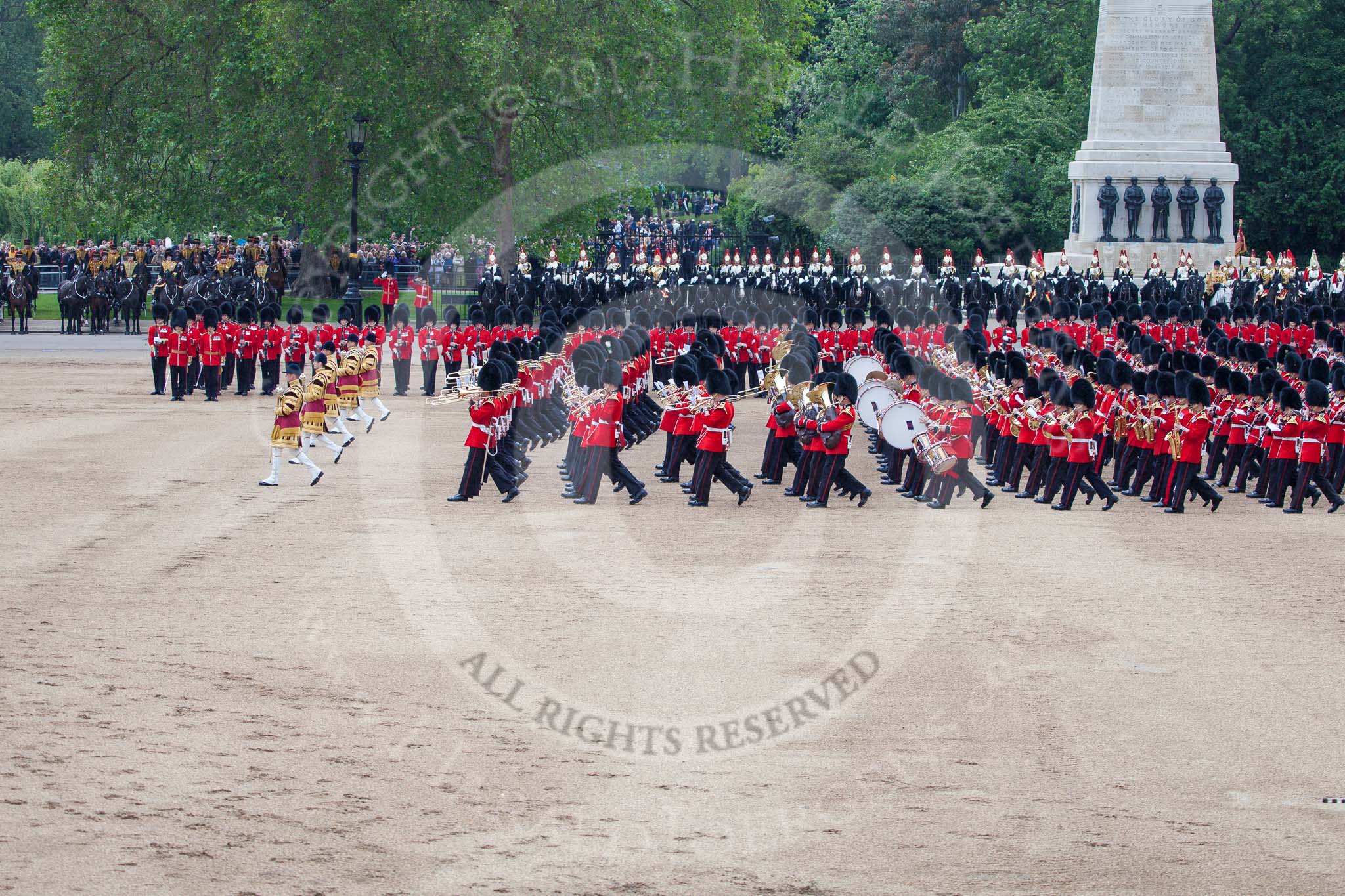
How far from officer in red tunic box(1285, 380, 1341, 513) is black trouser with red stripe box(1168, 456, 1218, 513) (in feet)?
2.26

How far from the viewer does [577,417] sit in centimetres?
1541

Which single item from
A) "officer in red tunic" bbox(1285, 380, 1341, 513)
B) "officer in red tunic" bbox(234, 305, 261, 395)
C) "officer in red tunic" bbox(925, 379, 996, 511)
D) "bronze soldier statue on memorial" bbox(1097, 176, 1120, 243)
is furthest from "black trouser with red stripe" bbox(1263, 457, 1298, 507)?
"bronze soldier statue on memorial" bbox(1097, 176, 1120, 243)

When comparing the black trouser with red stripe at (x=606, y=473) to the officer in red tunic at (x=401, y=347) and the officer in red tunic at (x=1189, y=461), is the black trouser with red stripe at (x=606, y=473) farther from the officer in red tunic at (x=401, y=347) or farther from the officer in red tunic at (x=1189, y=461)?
the officer in red tunic at (x=401, y=347)

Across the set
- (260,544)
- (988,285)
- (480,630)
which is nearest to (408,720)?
(480,630)

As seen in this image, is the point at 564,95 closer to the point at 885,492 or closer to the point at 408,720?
the point at 885,492

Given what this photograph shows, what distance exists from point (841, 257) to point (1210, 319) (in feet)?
75.9

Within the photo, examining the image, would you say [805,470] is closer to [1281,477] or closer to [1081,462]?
[1081,462]

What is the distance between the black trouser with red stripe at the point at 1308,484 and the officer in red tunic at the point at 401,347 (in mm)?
12200

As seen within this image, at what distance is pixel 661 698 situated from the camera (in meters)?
9.07

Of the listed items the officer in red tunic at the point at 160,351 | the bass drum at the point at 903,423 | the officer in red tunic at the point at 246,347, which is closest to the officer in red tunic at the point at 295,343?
the officer in red tunic at the point at 246,347

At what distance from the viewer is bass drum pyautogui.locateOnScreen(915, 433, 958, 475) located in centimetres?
1473

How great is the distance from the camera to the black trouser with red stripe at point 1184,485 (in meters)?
15.2

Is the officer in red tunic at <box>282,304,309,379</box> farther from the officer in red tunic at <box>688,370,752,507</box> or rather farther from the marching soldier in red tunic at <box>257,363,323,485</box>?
the officer in red tunic at <box>688,370,752,507</box>

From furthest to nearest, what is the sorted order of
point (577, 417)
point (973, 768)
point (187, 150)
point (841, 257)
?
point (841, 257) < point (187, 150) < point (577, 417) < point (973, 768)
